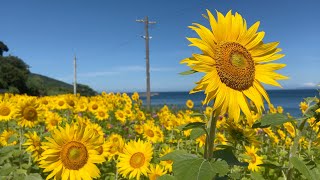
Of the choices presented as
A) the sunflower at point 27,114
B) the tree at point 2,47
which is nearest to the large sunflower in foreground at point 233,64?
the sunflower at point 27,114

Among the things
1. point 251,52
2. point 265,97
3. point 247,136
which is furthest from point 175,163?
point 247,136

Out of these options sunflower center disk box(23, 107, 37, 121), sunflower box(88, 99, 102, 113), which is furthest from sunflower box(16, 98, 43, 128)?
sunflower box(88, 99, 102, 113)

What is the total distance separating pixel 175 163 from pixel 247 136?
1607 millimetres

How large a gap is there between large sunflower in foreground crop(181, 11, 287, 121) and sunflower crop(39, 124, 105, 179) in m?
1.26

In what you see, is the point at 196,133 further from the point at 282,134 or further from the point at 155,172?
the point at 282,134

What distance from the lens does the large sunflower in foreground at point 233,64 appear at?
1962mm

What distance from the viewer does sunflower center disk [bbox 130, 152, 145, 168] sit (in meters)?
4.05

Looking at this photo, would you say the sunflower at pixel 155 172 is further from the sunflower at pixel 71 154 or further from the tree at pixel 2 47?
the tree at pixel 2 47

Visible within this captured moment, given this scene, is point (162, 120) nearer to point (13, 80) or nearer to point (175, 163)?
point (175, 163)

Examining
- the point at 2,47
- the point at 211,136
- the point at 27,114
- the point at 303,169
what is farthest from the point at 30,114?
the point at 2,47

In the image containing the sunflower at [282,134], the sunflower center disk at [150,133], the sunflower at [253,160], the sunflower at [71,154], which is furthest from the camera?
the sunflower at [282,134]

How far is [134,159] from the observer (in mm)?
4082

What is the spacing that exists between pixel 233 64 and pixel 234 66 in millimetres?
11

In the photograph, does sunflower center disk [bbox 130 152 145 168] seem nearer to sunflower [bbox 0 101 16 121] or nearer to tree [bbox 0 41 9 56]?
sunflower [bbox 0 101 16 121]
